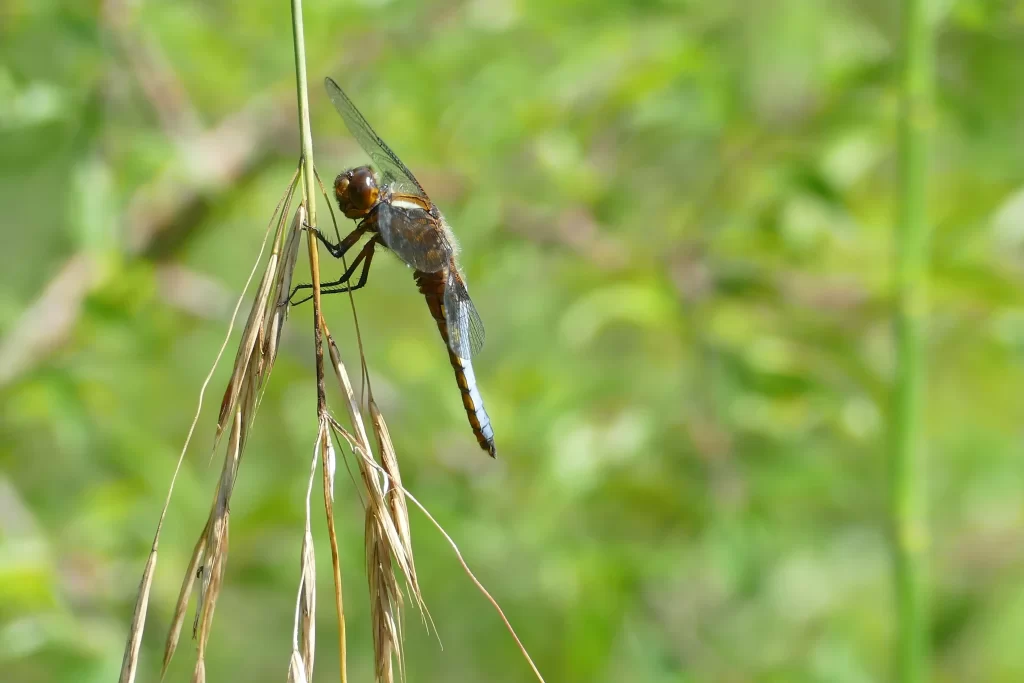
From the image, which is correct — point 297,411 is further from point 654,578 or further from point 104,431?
point 654,578

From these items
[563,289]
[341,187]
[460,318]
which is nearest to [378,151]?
[341,187]

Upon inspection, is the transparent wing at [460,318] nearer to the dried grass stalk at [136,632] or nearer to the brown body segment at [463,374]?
the brown body segment at [463,374]

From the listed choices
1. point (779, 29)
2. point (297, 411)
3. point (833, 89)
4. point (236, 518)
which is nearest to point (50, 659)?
point (236, 518)

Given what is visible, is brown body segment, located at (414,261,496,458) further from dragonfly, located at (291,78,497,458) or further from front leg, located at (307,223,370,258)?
front leg, located at (307,223,370,258)

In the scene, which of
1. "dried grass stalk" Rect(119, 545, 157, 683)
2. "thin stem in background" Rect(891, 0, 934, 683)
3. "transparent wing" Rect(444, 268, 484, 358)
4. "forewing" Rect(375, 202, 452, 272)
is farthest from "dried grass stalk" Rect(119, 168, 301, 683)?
"thin stem in background" Rect(891, 0, 934, 683)

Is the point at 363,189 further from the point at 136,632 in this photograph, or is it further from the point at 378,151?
the point at 136,632

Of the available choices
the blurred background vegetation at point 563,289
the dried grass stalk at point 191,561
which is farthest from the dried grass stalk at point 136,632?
the blurred background vegetation at point 563,289
